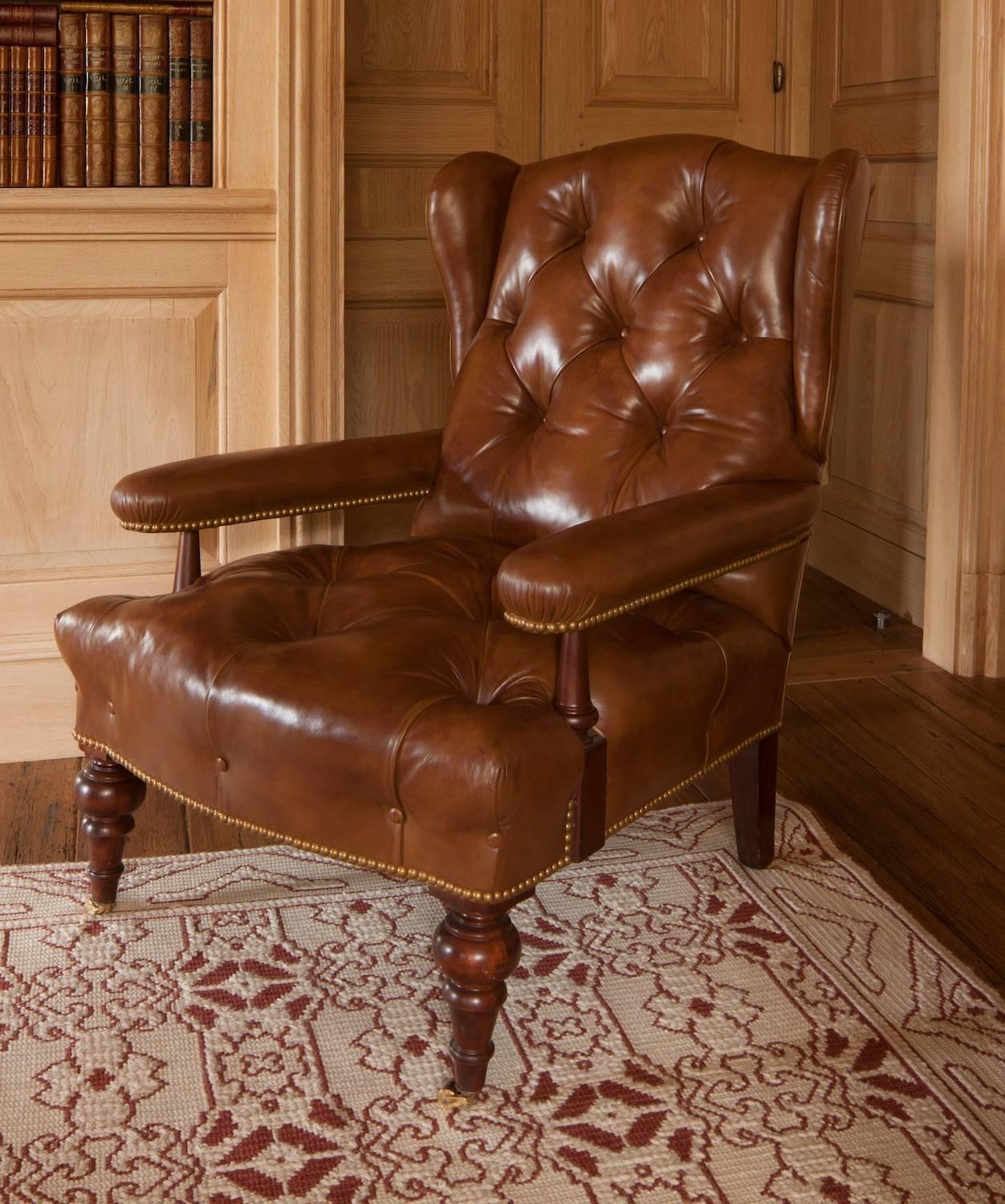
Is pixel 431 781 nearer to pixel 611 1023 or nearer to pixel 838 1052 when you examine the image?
pixel 611 1023

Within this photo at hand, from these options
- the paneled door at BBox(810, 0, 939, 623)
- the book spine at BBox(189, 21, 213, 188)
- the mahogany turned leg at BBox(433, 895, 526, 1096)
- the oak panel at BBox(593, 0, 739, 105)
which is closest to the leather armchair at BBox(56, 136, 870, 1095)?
the mahogany turned leg at BBox(433, 895, 526, 1096)

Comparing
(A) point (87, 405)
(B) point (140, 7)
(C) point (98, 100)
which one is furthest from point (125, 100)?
(A) point (87, 405)

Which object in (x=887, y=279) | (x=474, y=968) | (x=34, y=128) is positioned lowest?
(x=474, y=968)

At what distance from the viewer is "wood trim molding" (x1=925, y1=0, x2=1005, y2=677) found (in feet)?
9.14

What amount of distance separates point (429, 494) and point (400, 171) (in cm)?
118

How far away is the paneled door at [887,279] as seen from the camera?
3.24 m

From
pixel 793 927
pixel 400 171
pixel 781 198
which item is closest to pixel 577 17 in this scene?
pixel 400 171

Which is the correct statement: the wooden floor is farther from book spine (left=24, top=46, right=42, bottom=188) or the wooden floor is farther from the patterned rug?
book spine (left=24, top=46, right=42, bottom=188)

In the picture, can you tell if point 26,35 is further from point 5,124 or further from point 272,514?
point 272,514

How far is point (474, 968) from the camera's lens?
149 cm

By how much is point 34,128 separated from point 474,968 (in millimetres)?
1654

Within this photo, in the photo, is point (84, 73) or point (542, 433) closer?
point (542, 433)

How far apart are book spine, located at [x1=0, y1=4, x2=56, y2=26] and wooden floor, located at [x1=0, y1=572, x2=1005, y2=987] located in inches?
49.6

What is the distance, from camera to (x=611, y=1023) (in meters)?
1.71
